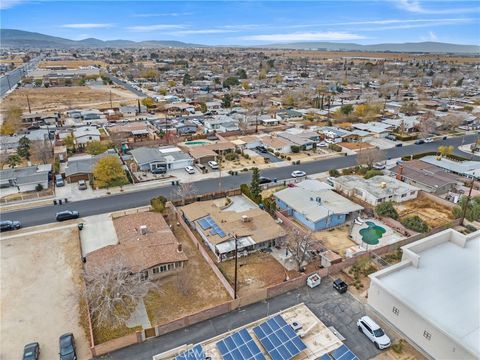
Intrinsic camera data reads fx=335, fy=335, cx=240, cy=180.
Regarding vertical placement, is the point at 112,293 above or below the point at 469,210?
below

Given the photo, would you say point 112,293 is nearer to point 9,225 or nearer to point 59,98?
point 9,225

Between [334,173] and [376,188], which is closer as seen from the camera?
[376,188]

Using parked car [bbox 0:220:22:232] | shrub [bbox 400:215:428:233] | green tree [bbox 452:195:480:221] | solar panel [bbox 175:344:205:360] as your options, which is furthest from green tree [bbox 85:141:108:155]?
green tree [bbox 452:195:480:221]

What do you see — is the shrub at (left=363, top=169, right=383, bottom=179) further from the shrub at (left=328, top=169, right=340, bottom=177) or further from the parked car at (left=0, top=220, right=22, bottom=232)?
the parked car at (left=0, top=220, right=22, bottom=232)

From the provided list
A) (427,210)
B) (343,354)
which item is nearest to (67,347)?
(343,354)

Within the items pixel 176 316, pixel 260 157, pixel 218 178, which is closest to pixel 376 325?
pixel 176 316

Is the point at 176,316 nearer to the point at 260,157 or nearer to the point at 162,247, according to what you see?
the point at 162,247

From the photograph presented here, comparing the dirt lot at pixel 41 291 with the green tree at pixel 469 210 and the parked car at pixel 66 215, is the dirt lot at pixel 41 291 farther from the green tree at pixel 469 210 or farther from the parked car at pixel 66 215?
the green tree at pixel 469 210
